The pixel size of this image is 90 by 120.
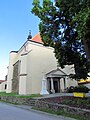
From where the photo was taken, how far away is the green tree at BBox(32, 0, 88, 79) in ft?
54.8

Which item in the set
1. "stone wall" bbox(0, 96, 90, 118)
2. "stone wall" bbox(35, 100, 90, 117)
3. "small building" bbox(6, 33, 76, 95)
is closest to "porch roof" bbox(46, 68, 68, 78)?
"small building" bbox(6, 33, 76, 95)

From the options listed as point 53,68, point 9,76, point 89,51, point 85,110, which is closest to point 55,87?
point 53,68

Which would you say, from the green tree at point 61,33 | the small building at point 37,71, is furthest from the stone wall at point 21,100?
the small building at point 37,71

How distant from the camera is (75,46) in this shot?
60.6 feet

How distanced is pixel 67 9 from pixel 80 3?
2062 mm

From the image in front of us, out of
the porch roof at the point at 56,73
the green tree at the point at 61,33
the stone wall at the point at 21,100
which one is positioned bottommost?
the stone wall at the point at 21,100

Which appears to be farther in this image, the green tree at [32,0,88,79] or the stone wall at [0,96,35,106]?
the stone wall at [0,96,35,106]

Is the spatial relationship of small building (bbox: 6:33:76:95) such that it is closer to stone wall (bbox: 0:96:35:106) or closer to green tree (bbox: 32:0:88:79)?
stone wall (bbox: 0:96:35:106)

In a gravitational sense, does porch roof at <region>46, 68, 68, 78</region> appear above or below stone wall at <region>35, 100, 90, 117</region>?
above

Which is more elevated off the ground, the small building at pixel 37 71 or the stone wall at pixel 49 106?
the small building at pixel 37 71

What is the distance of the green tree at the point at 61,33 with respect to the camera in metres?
16.7

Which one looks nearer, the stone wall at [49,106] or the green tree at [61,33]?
the stone wall at [49,106]

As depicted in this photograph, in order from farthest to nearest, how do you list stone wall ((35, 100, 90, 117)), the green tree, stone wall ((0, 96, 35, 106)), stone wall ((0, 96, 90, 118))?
1. stone wall ((0, 96, 35, 106))
2. the green tree
3. stone wall ((0, 96, 90, 118))
4. stone wall ((35, 100, 90, 117))

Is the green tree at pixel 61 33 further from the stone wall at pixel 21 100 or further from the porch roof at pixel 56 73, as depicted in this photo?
the porch roof at pixel 56 73
